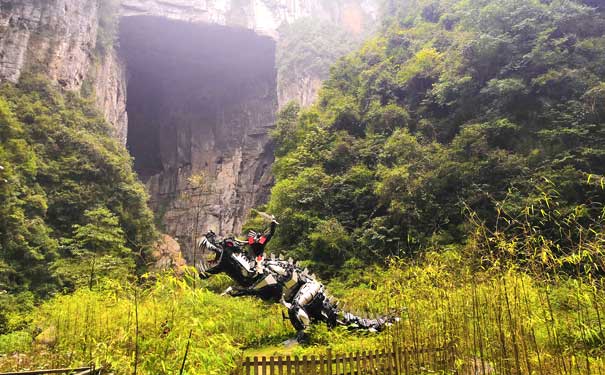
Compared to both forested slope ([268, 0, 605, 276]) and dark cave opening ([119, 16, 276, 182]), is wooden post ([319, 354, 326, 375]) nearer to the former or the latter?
forested slope ([268, 0, 605, 276])

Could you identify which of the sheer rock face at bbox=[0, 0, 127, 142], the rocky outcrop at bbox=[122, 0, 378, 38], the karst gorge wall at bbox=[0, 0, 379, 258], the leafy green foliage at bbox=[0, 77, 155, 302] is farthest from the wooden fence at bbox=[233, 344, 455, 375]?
the rocky outcrop at bbox=[122, 0, 378, 38]

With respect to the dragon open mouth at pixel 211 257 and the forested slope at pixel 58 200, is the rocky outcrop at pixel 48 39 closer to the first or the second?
the forested slope at pixel 58 200

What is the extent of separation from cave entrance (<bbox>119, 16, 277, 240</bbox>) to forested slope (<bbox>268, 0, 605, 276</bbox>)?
27.2 ft

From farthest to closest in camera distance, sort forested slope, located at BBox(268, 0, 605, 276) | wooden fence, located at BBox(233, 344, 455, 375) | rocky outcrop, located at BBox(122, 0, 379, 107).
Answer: rocky outcrop, located at BBox(122, 0, 379, 107), forested slope, located at BBox(268, 0, 605, 276), wooden fence, located at BBox(233, 344, 455, 375)

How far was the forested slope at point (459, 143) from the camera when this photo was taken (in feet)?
31.1

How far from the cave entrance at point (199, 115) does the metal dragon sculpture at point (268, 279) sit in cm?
A: 1524

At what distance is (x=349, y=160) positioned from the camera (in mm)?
13148

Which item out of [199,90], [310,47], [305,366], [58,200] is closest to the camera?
[305,366]

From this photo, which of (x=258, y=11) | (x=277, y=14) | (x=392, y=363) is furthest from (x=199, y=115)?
(x=392, y=363)

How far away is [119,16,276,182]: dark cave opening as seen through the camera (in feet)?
76.9

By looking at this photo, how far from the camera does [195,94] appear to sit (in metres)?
25.0

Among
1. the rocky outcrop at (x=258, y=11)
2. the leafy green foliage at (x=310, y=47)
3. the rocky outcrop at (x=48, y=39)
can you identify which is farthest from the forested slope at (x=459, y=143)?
the rocky outcrop at (x=258, y=11)

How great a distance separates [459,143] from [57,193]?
11.0 metres

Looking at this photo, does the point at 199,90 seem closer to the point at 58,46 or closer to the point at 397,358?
the point at 58,46
